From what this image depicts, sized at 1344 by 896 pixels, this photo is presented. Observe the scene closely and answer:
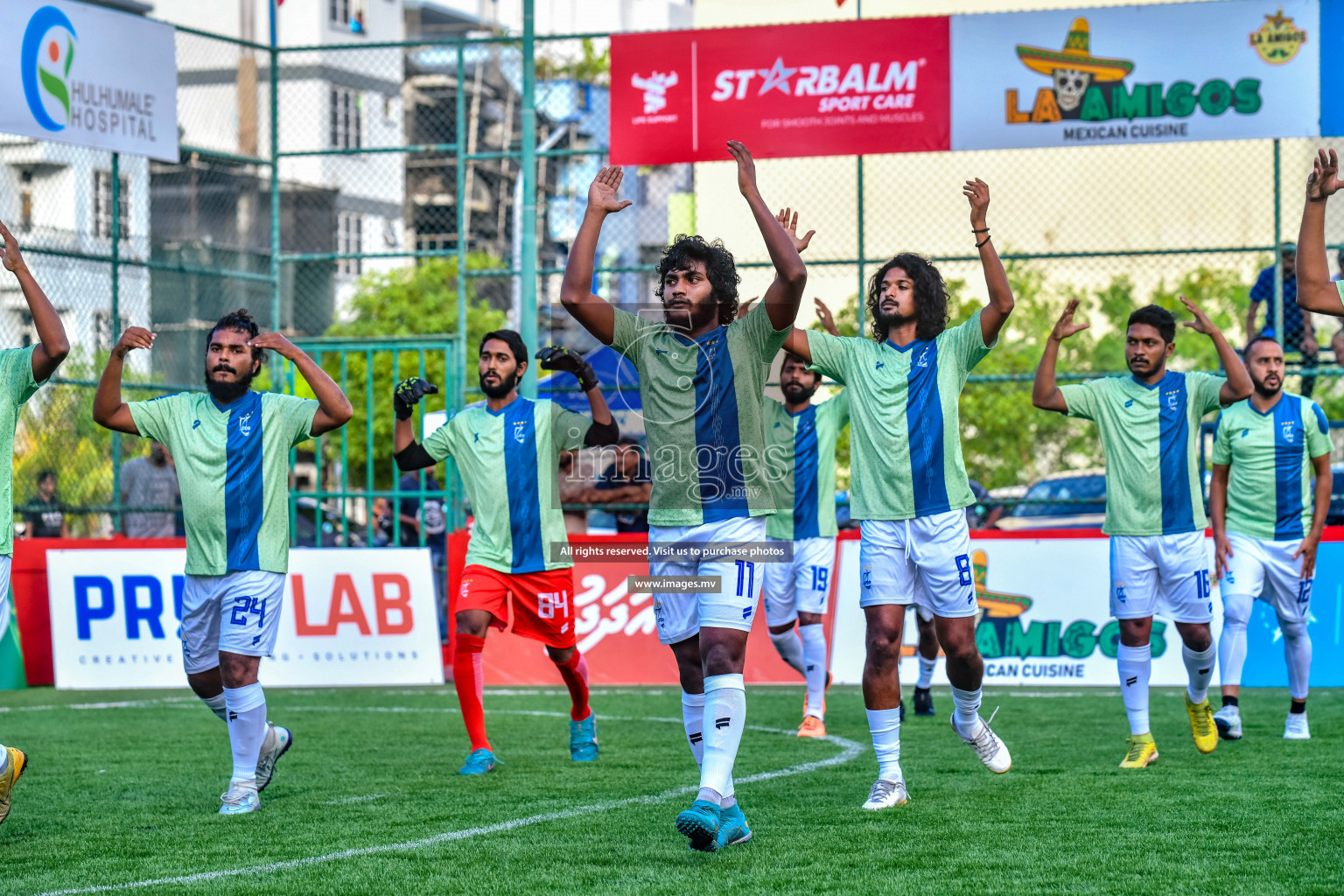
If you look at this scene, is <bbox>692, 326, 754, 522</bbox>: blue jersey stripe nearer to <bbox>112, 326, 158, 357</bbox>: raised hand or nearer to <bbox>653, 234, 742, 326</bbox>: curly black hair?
<bbox>653, 234, 742, 326</bbox>: curly black hair

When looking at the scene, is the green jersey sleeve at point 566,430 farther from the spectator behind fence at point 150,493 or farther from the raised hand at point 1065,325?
the spectator behind fence at point 150,493

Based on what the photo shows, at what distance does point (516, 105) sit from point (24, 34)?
33.6m

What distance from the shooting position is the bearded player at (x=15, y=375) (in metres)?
5.70

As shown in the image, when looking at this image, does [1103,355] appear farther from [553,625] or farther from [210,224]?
[210,224]

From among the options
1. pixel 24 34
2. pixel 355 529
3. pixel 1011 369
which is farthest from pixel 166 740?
pixel 1011 369

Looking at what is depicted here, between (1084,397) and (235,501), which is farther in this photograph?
(1084,397)

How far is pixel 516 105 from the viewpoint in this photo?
4531cm

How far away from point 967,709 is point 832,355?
162 centimetres

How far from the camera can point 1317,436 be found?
8992 millimetres

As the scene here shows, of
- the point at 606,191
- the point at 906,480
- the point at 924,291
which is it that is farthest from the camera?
the point at 924,291

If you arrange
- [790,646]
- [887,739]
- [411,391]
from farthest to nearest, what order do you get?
[790,646]
[411,391]
[887,739]

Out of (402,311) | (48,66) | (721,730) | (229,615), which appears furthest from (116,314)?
(402,311)

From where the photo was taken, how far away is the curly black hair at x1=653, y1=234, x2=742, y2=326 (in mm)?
5434

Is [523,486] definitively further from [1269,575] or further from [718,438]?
[1269,575]
